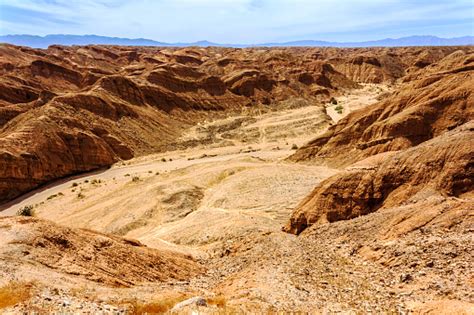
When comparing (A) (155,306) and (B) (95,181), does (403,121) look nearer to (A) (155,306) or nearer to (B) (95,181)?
(A) (155,306)

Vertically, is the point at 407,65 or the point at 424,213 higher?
the point at 407,65

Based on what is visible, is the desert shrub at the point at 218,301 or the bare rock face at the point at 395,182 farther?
the bare rock face at the point at 395,182

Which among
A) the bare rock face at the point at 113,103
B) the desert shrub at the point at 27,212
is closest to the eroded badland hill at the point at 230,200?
the bare rock face at the point at 113,103

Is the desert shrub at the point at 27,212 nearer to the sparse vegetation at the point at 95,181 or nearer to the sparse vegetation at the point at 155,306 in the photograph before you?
the sparse vegetation at the point at 95,181

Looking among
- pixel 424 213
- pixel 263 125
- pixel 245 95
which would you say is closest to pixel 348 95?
pixel 245 95

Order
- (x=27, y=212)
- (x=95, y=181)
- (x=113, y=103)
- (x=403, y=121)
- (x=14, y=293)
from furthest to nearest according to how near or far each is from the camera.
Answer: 1. (x=113, y=103)
2. (x=95, y=181)
3. (x=27, y=212)
4. (x=403, y=121)
5. (x=14, y=293)

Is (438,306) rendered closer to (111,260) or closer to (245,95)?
(111,260)

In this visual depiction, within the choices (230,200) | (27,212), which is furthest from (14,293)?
(27,212)
